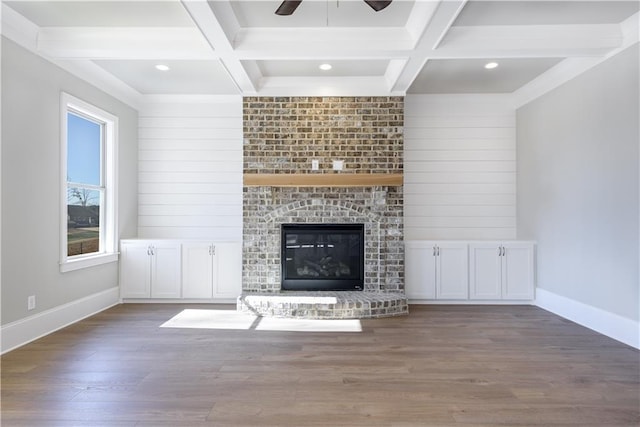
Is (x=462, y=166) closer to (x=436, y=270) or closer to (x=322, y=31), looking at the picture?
(x=436, y=270)

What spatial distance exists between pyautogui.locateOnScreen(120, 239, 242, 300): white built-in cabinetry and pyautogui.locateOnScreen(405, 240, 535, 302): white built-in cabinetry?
2.45 metres

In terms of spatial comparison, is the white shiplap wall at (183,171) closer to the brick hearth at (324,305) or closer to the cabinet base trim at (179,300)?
the cabinet base trim at (179,300)

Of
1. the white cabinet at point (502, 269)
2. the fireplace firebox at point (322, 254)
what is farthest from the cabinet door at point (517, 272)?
the fireplace firebox at point (322, 254)

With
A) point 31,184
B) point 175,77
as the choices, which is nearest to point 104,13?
point 175,77

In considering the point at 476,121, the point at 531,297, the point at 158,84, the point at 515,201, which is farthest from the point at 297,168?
the point at 531,297

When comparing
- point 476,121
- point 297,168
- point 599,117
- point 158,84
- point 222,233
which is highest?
point 158,84

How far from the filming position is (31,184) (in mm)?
3428

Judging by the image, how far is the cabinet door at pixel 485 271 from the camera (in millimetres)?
4828

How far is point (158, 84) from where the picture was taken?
479cm

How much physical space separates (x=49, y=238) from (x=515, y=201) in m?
A: 5.66

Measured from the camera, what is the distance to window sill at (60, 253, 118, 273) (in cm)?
388

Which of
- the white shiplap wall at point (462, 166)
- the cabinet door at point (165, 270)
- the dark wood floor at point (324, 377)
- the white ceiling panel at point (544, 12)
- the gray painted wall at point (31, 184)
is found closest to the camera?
the dark wood floor at point (324, 377)

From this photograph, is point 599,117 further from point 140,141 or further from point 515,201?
point 140,141

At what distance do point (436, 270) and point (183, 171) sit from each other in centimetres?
372
